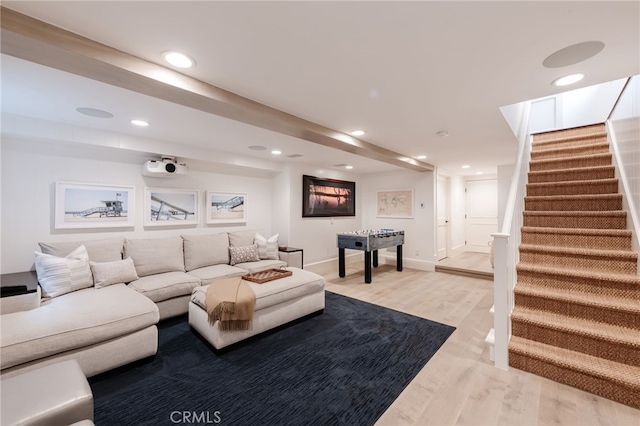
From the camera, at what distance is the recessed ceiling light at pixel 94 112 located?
248 centimetres

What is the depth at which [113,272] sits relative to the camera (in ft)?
9.78

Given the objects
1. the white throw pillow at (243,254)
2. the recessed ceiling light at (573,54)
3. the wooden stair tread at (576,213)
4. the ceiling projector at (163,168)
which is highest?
the recessed ceiling light at (573,54)

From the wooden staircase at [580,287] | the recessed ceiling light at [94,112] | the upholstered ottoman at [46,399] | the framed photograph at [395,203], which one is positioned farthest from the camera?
the framed photograph at [395,203]

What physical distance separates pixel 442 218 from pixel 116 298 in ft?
20.6

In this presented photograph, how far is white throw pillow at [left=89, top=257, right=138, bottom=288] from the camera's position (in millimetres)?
2889

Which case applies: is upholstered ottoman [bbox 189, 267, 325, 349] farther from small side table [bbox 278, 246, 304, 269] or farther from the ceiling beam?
the ceiling beam

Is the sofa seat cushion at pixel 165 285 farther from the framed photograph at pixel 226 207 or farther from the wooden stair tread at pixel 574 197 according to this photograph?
the wooden stair tread at pixel 574 197

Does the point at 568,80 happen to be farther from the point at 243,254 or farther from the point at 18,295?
the point at 18,295

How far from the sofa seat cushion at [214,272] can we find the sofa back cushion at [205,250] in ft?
0.34

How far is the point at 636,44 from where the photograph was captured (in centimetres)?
152

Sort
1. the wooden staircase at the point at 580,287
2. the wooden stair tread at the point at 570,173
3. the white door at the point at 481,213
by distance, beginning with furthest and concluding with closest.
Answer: the white door at the point at 481,213 → the wooden stair tread at the point at 570,173 → the wooden staircase at the point at 580,287

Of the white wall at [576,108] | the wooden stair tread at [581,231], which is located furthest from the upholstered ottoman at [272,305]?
the white wall at [576,108]

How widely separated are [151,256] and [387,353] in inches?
121

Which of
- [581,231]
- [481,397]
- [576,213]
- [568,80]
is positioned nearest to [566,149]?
[576,213]
